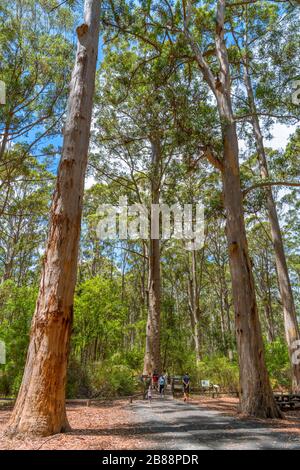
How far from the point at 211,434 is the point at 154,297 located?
11706mm

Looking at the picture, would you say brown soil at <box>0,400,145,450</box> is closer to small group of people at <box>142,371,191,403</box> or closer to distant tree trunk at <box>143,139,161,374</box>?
small group of people at <box>142,371,191,403</box>

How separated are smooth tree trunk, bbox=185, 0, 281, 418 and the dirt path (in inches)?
30.2

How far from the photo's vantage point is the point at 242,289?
9.11 m

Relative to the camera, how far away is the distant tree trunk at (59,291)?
5109mm

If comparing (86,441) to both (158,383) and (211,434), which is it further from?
(158,383)

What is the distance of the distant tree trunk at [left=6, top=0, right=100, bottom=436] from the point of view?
5109 millimetres

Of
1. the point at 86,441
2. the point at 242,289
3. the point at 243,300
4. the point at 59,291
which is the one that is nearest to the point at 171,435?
the point at 86,441

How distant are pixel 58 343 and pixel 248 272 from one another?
5.65 meters

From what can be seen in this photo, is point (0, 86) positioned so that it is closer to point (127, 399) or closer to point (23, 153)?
point (23, 153)

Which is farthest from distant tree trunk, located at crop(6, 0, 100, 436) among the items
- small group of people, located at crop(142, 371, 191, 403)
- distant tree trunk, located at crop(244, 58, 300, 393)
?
Result: small group of people, located at crop(142, 371, 191, 403)

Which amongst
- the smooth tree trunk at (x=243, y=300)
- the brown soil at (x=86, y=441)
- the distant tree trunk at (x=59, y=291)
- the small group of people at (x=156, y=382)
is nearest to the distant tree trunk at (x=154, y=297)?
the small group of people at (x=156, y=382)

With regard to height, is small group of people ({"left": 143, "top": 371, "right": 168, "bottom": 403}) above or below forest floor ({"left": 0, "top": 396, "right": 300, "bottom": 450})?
above

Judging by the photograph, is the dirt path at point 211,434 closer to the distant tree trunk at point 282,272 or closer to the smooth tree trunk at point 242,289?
the smooth tree trunk at point 242,289

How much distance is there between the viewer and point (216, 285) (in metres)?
34.5
